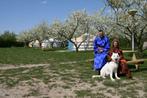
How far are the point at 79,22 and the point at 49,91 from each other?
1605 inches

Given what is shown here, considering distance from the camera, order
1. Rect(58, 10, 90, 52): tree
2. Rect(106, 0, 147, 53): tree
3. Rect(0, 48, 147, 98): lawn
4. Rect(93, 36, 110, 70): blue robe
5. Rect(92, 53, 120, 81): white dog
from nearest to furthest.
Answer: Rect(0, 48, 147, 98): lawn < Rect(92, 53, 120, 81): white dog < Rect(93, 36, 110, 70): blue robe < Rect(106, 0, 147, 53): tree < Rect(58, 10, 90, 52): tree

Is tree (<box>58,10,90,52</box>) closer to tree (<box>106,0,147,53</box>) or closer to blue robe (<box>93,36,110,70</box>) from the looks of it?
tree (<box>106,0,147,53</box>)

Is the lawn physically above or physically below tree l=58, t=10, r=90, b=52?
below

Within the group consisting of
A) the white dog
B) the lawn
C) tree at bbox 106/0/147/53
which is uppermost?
tree at bbox 106/0/147/53

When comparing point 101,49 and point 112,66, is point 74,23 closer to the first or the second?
point 101,49

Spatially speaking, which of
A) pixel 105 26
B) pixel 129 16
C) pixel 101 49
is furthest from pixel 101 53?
pixel 105 26

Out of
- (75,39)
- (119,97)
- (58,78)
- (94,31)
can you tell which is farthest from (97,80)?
(75,39)

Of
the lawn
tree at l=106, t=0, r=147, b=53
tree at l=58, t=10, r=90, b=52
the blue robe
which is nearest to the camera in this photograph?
the lawn

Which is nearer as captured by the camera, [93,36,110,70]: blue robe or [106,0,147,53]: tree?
[93,36,110,70]: blue robe

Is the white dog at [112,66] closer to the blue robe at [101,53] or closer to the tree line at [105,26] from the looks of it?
the blue robe at [101,53]

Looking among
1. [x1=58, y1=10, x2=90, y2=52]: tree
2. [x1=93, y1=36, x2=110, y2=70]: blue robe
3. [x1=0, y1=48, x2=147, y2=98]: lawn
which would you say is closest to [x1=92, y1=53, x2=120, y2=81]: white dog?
[x1=0, y1=48, x2=147, y2=98]: lawn

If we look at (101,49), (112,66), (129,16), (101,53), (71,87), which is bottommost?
(71,87)

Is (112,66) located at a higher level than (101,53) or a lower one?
lower

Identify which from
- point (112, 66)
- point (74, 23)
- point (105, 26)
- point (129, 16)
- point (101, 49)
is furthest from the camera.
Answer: point (74, 23)
